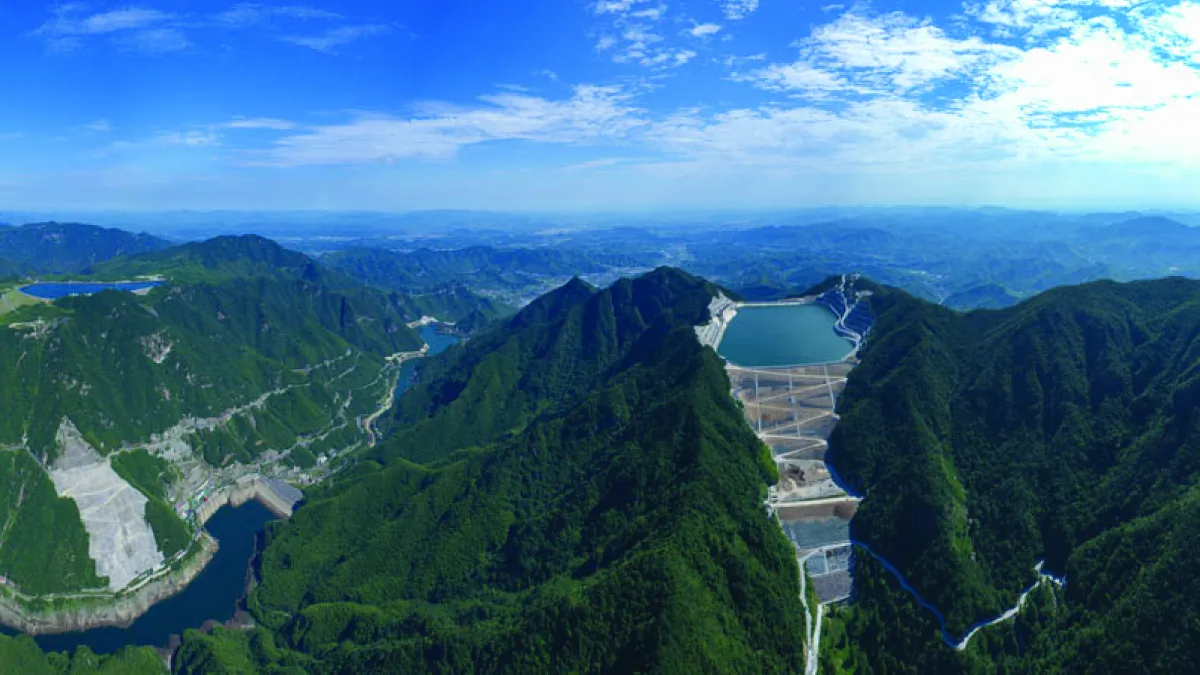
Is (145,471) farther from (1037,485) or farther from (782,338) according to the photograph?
(1037,485)

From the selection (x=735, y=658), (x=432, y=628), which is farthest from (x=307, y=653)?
(x=735, y=658)

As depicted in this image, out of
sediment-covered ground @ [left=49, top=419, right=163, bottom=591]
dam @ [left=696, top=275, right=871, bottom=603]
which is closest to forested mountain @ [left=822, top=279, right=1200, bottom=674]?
dam @ [left=696, top=275, right=871, bottom=603]

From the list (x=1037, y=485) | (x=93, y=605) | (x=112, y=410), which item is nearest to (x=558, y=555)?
(x=1037, y=485)

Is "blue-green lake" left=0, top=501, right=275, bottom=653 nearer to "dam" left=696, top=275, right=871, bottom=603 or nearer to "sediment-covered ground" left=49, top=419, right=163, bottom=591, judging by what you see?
"sediment-covered ground" left=49, top=419, right=163, bottom=591

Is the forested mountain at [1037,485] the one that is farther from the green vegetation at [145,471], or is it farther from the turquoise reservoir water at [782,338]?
the green vegetation at [145,471]

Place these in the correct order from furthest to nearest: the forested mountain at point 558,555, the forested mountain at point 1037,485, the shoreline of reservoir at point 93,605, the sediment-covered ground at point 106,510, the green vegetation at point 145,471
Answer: the green vegetation at point 145,471
the sediment-covered ground at point 106,510
the shoreline of reservoir at point 93,605
the forested mountain at point 558,555
the forested mountain at point 1037,485

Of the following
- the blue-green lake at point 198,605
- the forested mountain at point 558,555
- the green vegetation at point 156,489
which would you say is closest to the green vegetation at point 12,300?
the green vegetation at point 156,489

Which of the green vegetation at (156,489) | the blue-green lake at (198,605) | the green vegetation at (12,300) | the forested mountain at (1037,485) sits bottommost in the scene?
the blue-green lake at (198,605)
